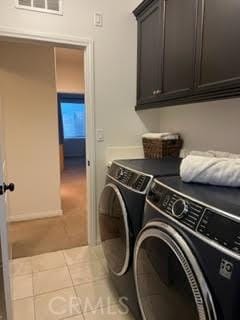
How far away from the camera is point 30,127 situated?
9.80 feet

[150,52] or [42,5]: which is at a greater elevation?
[42,5]

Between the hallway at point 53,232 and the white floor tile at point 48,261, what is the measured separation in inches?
3.4

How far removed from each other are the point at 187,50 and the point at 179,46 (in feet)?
0.37

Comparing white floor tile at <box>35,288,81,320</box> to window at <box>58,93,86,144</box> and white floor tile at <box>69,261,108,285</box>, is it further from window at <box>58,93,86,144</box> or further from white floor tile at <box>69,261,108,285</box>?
window at <box>58,93,86,144</box>

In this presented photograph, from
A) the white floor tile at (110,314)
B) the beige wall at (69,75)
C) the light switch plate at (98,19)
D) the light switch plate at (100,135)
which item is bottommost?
the white floor tile at (110,314)

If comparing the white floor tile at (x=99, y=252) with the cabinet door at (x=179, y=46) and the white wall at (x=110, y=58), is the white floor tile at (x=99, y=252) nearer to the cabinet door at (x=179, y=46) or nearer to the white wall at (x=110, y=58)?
the white wall at (x=110, y=58)

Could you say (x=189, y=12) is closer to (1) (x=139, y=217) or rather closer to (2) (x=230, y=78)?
(2) (x=230, y=78)

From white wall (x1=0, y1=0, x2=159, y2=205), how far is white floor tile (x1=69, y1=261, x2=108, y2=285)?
71 cm

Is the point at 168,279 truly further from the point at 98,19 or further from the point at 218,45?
the point at 98,19

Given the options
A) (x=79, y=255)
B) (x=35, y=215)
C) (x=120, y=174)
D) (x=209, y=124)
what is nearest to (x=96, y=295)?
(x=79, y=255)

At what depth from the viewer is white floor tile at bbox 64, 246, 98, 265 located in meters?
2.20

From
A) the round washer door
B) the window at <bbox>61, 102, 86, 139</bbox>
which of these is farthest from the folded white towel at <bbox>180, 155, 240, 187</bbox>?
the window at <bbox>61, 102, 86, 139</bbox>

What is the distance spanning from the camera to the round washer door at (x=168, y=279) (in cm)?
77

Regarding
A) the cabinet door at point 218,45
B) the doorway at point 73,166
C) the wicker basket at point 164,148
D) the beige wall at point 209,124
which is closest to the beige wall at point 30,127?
the doorway at point 73,166
